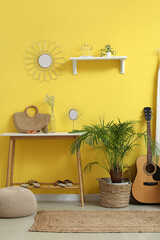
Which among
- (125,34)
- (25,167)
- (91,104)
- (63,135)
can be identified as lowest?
(25,167)

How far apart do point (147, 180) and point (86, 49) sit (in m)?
1.72

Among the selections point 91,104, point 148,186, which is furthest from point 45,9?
point 148,186

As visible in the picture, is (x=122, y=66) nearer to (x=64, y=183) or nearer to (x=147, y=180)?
(x=147, y=180)

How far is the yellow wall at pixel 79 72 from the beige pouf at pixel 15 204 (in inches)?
32.5

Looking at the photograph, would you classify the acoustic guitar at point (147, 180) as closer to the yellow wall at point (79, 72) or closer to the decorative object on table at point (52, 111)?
the yellow wall at point (79, 72)

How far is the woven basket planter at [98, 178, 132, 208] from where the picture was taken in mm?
4047

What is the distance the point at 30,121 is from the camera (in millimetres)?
4488

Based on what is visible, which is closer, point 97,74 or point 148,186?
point 148,186

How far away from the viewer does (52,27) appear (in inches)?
179

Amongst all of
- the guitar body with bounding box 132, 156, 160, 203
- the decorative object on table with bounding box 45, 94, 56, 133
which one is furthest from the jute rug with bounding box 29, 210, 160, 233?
the decorative object on table with bounding box 45, 94, 56, 133

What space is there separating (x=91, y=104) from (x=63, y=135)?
59cm

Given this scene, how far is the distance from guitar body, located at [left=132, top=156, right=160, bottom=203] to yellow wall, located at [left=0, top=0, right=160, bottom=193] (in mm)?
255

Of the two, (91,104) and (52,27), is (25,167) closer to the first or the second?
(91,104)

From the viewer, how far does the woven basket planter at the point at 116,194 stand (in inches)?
159
